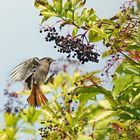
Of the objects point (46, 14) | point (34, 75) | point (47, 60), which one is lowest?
point (34, 75)

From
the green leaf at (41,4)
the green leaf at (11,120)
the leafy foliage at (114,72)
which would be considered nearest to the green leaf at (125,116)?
the leafy foliage at (114,72)

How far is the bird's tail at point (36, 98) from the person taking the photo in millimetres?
4879

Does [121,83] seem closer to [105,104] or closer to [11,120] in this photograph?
[105,104]

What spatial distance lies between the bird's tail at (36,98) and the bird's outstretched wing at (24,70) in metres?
0.21

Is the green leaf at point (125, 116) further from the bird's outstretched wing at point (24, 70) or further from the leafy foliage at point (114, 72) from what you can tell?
the bird's outstretched wing at point (24, 70)

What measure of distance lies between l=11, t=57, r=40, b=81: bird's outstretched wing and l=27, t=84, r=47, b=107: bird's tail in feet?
0.70

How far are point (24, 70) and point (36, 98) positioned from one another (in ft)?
1.91

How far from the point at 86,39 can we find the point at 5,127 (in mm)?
1539

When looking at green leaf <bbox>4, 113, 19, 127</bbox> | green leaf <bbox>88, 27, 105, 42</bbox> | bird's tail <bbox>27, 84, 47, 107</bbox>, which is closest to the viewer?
green leaf <bbox>88, 27, 105, 42</bbox>

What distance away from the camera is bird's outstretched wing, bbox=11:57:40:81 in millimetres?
5250

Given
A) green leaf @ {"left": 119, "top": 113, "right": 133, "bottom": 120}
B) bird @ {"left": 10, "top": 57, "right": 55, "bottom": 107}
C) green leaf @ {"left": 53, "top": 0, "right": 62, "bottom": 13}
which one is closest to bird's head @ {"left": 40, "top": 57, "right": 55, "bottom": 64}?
bird @ {"left": 10, "top": 57, "right": 55, "bottom": 107}

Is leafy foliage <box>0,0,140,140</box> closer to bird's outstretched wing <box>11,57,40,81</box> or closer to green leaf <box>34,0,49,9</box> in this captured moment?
green leaf <box>34,0,49,9</box>

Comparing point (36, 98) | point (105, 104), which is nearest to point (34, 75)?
point (36, 98)

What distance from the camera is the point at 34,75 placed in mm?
5617
